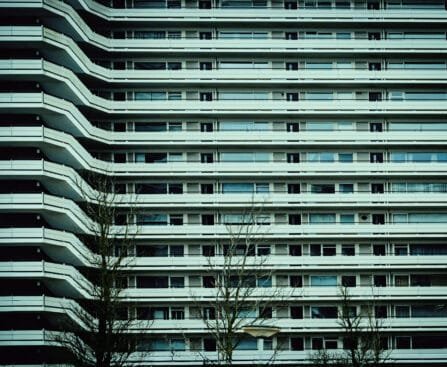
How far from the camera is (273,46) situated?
60.9 meters

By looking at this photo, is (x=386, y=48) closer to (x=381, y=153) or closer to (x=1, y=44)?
(x=381, y=153)

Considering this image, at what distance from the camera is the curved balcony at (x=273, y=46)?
6019cm

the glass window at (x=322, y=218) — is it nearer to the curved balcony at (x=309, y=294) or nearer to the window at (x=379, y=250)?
the window at (x=379, y=250)

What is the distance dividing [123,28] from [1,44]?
11598mm

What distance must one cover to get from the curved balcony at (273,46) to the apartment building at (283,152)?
109 mm

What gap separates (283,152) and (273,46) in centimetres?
783

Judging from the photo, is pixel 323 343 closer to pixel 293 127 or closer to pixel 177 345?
pixel 177 345

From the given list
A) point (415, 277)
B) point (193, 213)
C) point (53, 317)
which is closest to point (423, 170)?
point (415, 277)

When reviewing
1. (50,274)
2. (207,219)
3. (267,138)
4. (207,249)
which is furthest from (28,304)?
(267,138)

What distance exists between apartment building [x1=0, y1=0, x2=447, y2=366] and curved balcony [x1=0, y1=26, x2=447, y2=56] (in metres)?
0.11

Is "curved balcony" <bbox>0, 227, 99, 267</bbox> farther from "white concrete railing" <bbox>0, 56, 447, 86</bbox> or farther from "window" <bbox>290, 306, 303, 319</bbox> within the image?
"window" <bbox>290, 306, 303, 319</bbox>

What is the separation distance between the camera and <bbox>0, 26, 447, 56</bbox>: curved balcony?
6019 centimetres

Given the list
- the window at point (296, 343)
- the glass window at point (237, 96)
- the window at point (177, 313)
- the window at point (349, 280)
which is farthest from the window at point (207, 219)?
the window at point (349, 280)

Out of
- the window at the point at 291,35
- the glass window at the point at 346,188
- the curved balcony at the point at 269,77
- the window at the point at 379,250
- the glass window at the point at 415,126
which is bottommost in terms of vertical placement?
the window at the point at 379,250
